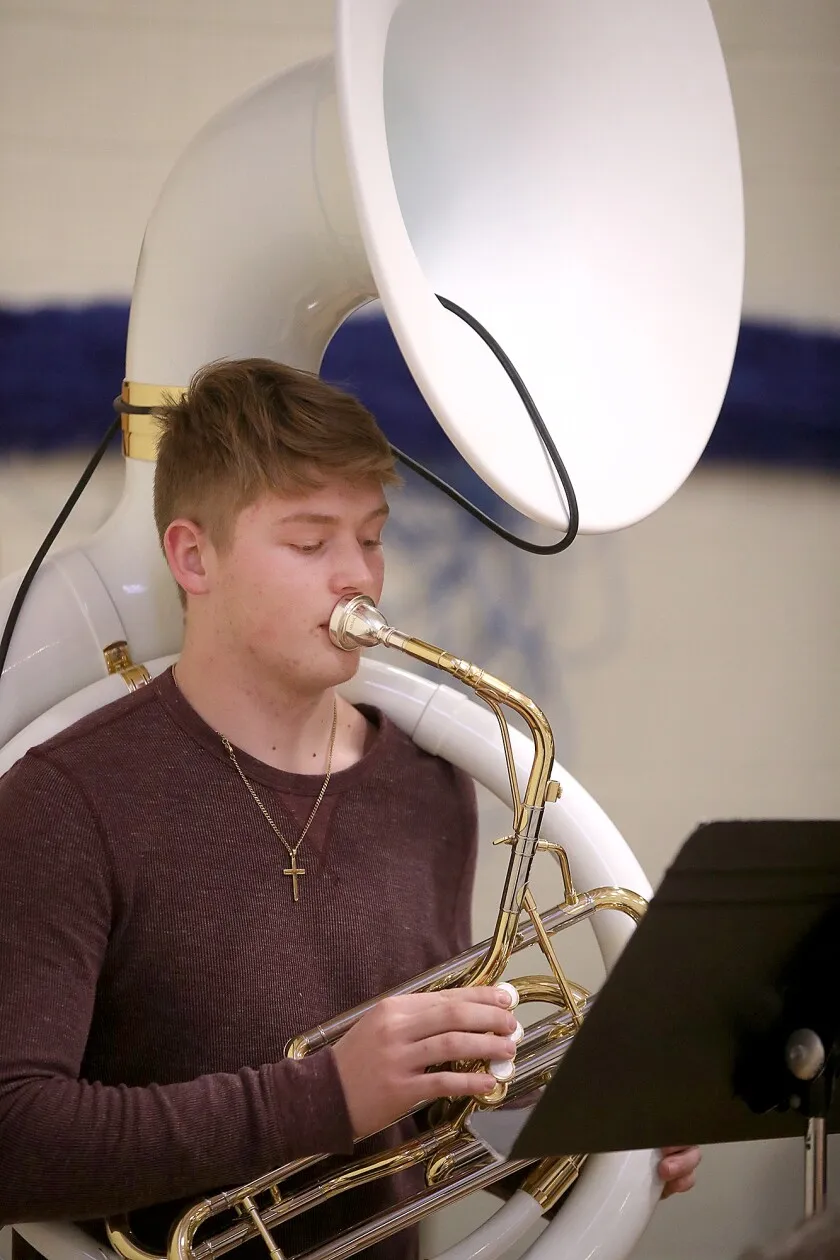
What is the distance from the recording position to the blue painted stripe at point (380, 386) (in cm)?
156

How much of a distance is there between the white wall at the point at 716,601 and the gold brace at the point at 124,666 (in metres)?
0.46

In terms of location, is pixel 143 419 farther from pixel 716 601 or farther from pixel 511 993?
pixel 716 601

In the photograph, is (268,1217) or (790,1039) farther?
(268,1217)

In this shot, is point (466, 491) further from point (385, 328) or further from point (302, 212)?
point (302, 212)

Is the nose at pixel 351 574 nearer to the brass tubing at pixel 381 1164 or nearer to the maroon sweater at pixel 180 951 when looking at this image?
the maroon sweater at pixel 180 951

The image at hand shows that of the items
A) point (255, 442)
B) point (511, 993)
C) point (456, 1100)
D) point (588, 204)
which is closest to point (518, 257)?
point (588, 204)

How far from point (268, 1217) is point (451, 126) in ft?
3.00

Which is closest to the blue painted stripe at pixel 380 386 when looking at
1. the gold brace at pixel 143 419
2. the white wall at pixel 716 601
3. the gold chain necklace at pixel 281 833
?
the white wall at pixel 716 601

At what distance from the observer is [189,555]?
1.20 m

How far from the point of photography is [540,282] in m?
1.19

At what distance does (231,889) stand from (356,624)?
249 mm

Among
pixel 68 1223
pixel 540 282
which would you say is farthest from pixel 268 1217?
pixel 540 282

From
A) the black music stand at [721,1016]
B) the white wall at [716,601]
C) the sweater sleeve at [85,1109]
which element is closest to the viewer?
the black music stand at [721,1016]

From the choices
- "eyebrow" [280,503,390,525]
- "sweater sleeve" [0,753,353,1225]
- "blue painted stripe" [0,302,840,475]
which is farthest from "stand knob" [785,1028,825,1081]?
"blue painted stripe" [0,302,840,475]
